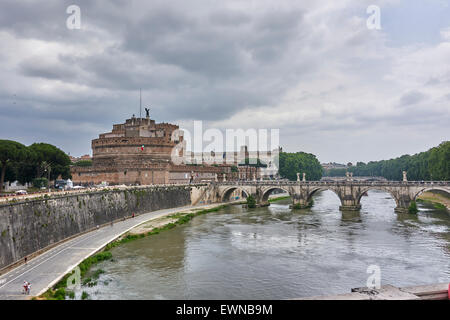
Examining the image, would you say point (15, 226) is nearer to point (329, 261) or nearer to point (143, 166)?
point (329, 261)

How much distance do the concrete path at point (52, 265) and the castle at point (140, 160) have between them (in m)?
29.2

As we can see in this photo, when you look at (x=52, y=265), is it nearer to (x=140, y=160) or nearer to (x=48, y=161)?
(x=48, y=161)

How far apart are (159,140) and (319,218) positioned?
37.1 meters

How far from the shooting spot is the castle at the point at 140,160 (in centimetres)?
6228

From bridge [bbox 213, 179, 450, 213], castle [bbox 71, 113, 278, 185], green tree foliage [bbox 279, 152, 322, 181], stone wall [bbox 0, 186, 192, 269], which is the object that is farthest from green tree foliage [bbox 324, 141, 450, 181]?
stone wall [bbox 0, 186, 192, 269]

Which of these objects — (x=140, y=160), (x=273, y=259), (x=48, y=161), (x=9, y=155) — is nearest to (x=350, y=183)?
(x=273, y=259)

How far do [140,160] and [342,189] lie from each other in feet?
118

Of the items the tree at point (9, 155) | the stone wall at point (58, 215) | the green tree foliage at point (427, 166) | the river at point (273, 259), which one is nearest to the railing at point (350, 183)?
the green tree foliage at point (427, 166)

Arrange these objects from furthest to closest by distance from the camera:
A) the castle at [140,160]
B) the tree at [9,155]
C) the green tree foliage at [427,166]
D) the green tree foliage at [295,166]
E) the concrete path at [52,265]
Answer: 1. the green tree foliage at [295,166]
2. the castle at [140,160]
3. the green tree foliage at [427,166]
4. the tree at [9,155]
5. the concrete path at [52,265]

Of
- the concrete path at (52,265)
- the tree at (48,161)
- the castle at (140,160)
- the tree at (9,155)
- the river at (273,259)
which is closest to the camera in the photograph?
the concrete path at (52,265)

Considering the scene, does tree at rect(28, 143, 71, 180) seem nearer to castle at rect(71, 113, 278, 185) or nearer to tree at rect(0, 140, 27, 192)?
tree at rect(0, 140, 27, 192)

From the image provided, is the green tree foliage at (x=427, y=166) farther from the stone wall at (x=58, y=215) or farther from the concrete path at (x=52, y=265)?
the concrete path at (x=52, y=265)

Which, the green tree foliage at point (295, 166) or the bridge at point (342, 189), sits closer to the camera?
the bridge at point (342, 189)
